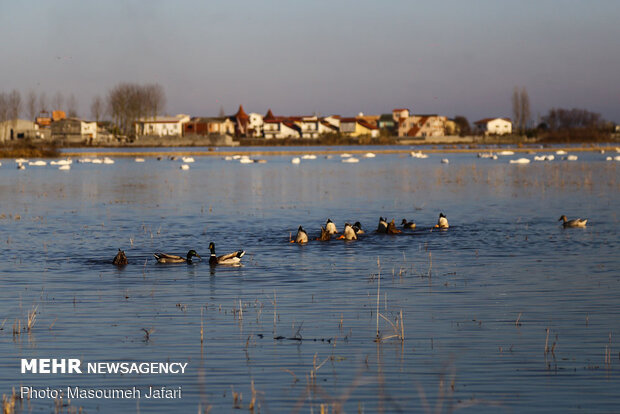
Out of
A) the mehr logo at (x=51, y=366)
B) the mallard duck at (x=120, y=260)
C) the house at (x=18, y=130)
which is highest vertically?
the house at (x=18, y=130)

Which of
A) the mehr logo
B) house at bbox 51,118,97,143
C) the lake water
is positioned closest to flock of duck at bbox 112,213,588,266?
the lake water

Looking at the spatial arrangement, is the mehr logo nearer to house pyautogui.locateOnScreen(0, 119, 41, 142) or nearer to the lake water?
the lake water

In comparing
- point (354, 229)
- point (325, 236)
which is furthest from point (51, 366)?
point (354, 229)

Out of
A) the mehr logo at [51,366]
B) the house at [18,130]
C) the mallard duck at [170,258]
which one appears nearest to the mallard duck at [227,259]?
the mallard duck at [170,258]

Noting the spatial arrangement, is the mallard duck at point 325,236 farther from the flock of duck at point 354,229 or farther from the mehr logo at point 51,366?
the mehr logo at point 51,366

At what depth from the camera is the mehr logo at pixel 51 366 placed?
11.8m

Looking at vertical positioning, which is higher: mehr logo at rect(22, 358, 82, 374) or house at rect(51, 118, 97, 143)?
house at rect(51, 118, 97, 143)

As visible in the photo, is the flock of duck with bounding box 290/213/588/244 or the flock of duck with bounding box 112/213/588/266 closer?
the flock of duck with bounding box 112/213/588/266

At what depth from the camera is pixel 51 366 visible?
11992 millimetres

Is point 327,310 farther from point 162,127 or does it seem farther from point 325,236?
point 162,127

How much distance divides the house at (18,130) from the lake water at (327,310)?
444 ft

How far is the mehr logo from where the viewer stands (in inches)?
464

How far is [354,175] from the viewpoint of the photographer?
7138 cm

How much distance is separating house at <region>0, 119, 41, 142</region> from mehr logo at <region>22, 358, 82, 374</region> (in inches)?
6277
